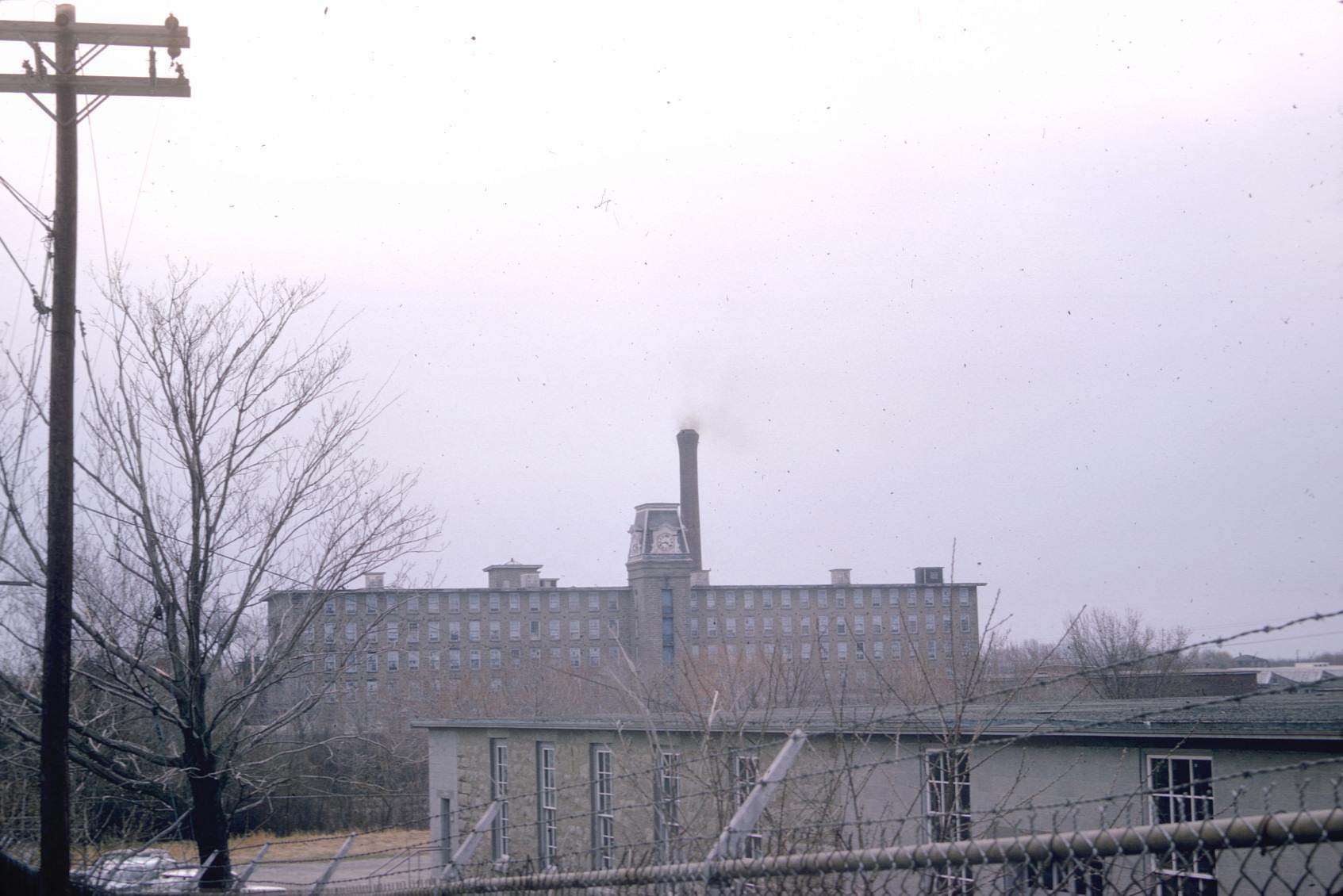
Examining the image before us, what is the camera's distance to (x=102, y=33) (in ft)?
36.9

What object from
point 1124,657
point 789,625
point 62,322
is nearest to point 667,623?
point 789,625

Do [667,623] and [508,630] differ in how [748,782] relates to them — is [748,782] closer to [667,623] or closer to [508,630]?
[667,623]

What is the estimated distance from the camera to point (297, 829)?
3856 centimetres

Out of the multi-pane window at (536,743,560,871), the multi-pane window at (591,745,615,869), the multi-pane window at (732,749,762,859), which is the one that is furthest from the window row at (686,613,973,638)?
the multi-pane window at (732,749,762,859)

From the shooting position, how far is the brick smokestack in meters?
83.8

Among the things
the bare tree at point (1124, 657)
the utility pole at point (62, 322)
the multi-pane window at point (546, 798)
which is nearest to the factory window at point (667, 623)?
the bare tree at point (1124, 657)

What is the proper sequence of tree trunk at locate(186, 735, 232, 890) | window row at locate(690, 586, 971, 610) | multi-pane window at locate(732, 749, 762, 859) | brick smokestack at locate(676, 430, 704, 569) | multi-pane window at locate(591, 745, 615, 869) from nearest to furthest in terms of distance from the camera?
multi-pane window at locate(732, 749, 762, 859)
tree trunk at locate(186, 735, 232, 890)
multi-pane window at locate(591, 745, 615, 869)
brick smokestack at locate(676, 430, 704, 569)
window row at locate(690, 586, 971, 610)

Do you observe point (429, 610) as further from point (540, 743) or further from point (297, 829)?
point (540, 743)

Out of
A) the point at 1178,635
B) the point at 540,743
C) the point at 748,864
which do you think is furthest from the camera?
the point at 1178,635

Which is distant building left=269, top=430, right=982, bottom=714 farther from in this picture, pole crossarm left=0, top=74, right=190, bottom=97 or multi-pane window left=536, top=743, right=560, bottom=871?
pole crossarm left=0, top=74, right=190, bottom=97

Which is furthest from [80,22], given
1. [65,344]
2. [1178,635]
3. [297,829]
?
[1178,635]

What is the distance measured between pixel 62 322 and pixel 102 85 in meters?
2.29

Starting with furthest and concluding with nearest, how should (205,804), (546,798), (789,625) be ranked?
(789,625) → (546,798) → (205,804)

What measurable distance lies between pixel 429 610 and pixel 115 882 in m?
81.3
